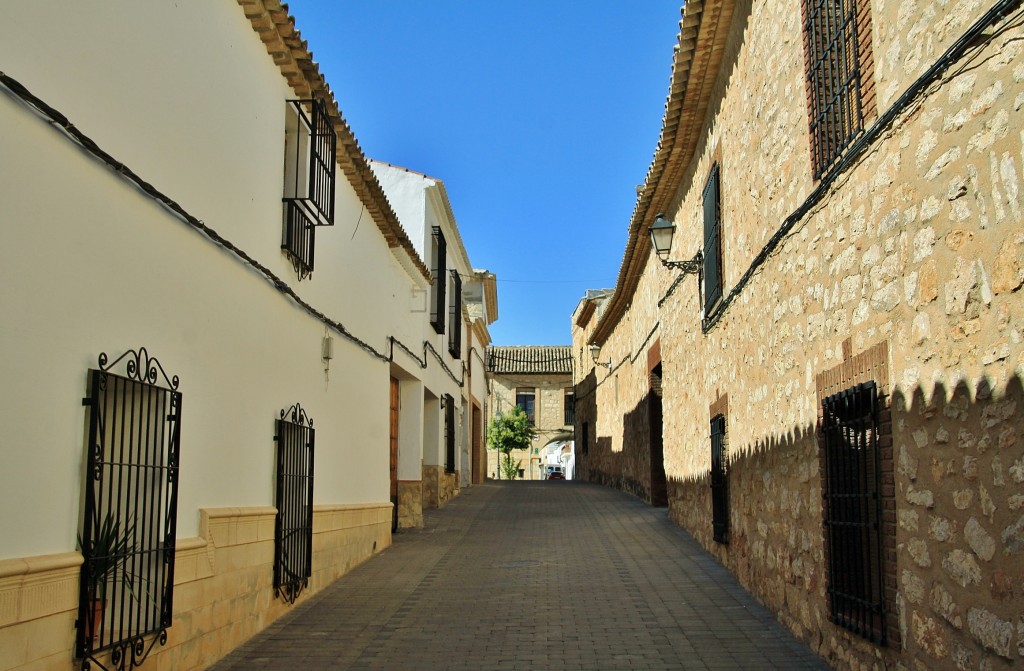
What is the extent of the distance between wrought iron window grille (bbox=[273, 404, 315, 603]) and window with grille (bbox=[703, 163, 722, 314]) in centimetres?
418

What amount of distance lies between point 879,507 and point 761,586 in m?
2.99

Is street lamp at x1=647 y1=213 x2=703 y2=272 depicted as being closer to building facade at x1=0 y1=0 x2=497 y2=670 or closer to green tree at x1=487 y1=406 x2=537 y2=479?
building facade at x1=0 y1=0 x2=497 y2=670

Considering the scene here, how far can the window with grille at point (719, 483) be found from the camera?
376 inches

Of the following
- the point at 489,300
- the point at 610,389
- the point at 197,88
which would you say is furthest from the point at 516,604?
the point at 489,300

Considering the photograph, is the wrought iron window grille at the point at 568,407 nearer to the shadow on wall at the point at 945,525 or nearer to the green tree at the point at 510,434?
the green tree at the point at 510,434

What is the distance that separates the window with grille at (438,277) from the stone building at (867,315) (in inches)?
298

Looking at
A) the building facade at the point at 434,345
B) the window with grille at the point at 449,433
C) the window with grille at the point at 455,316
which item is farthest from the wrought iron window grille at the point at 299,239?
the window with grille at the point at 455,316

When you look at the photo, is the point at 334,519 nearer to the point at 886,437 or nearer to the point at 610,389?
the point at 886,437

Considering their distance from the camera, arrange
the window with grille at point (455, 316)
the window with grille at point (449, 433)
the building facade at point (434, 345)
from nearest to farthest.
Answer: the building facade at point (434, 345) < the window with grille at point (449, 433) < the window with grille at point (455, 316)

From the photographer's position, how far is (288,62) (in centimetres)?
778

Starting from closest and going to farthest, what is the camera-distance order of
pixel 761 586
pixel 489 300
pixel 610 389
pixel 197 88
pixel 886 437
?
1. pixel 886 437
2. pixel 197 88
3. pixel 761 586
4. pixel 610 389
5. pixel 489 300

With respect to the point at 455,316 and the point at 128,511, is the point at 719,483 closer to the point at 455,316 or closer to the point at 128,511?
the point at 128,511

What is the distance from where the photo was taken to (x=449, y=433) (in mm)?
19844

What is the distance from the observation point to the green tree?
41.1 metres
